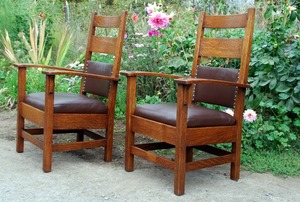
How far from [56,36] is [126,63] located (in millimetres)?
2641

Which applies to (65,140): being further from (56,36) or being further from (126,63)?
(56,36)

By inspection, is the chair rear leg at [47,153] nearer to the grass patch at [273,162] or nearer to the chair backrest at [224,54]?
the chair backrest at [224,54]

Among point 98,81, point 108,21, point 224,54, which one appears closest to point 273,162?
point 224,54

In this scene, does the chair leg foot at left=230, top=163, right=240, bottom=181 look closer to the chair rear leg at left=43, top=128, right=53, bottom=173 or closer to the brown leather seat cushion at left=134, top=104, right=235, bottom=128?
the brown leather seat cushion at left=134, top=104, right=235, bottom=128

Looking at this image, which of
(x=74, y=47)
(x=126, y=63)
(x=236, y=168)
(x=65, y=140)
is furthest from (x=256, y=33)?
(x=74, y=47)

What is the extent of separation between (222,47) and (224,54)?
59mm

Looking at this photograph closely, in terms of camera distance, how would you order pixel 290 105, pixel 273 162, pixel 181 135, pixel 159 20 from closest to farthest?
pixel 181 135
pixel 273 162
pixel 290 105
pixel 159 20

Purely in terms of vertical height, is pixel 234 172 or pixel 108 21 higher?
pixel 108 21

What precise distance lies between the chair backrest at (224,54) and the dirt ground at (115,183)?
22.2 inches

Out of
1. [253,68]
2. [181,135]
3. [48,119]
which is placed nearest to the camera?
[181,135]

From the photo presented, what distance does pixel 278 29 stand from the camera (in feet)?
12.5

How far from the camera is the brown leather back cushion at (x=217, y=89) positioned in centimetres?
312

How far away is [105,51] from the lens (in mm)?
3662

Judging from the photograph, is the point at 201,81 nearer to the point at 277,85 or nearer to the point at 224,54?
the point at 224,54
